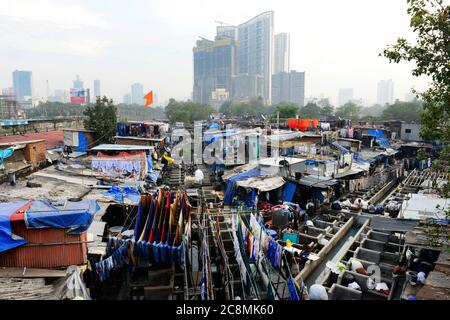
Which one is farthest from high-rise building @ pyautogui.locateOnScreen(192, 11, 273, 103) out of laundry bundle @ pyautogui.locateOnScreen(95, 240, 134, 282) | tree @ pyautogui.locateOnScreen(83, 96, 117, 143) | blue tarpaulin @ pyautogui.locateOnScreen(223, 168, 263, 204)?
laundry bundle @ pyautogui.locateOnScreen(95, 240, 134, 282)

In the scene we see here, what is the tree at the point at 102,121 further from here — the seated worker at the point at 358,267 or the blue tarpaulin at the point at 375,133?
the blue tarpaulin at the point at 375,133

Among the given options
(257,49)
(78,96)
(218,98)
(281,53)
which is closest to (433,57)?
(78,96)

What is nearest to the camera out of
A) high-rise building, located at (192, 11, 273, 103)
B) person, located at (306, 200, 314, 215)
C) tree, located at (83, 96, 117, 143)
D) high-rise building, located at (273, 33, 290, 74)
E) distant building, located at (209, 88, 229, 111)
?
person, located at (306, 200, 314, 215)

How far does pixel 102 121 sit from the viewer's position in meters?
27.1

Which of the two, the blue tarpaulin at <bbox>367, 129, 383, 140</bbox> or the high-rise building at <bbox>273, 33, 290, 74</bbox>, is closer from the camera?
the blue tarpaulin at <bbox>367, 129, 383, 140</bbox>

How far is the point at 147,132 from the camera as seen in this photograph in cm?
2927

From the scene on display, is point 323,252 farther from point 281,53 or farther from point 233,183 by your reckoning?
point 281,53

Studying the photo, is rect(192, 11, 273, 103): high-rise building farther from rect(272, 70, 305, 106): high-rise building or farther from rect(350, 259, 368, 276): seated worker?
rect(350, 259, 368, 276): seated worker

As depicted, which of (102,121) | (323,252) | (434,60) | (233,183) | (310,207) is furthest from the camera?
(102,121)

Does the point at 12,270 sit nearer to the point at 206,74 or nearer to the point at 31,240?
the point at 31,240

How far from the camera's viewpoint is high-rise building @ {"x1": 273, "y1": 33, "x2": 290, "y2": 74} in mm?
183000

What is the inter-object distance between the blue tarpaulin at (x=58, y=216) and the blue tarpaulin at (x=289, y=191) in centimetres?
995

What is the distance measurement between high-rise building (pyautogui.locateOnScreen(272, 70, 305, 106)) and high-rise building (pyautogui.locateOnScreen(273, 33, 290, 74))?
31.4m

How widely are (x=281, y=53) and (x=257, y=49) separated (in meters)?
44.6
